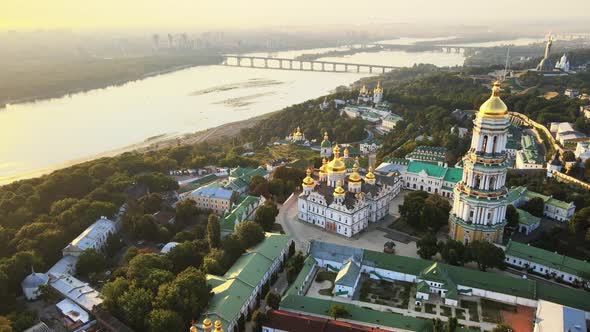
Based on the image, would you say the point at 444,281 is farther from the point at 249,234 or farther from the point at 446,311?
the point at 249,234

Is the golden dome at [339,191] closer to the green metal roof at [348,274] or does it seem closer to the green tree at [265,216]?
the green tree at [265,216]

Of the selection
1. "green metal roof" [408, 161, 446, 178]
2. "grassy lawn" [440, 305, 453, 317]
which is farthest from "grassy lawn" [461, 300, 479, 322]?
"green metal roof" [408, 161, 446, 178]

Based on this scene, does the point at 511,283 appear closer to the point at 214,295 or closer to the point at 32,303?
the point at 214,295

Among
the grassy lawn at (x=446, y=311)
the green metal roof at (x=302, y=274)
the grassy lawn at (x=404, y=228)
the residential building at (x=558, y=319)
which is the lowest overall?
the grassy lawn at (x=446, y=311)

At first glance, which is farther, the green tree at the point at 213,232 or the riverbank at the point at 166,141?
the riverbank at the point at 166,141

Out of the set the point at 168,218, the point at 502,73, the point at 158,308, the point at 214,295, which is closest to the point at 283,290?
the point at 214,295

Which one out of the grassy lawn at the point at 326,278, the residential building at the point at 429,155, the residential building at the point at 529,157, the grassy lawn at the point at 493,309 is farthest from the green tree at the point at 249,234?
the residential building at the point at 529,157
